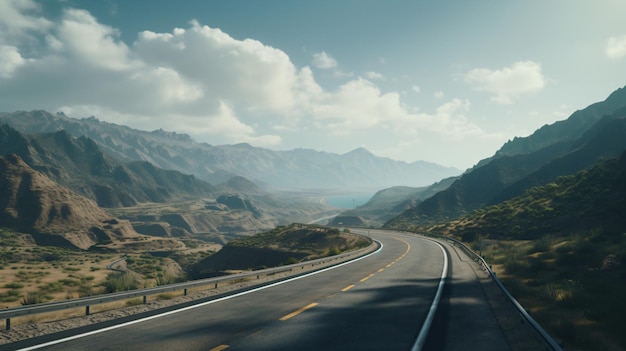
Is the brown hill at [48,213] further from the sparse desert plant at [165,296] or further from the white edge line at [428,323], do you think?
the white edge line at [428,323]

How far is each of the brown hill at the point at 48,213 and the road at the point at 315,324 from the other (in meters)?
95.9

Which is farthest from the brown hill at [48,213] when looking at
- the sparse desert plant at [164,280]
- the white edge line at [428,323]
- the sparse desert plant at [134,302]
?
the white edge line at [428,323]

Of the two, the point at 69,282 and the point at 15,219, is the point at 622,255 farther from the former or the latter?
the point at 15,219

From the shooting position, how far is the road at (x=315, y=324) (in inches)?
306

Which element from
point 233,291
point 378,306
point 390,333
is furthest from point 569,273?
point 233,291

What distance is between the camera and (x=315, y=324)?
9.38 metres

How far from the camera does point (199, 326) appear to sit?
919 centimetres

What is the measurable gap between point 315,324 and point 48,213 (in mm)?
119244

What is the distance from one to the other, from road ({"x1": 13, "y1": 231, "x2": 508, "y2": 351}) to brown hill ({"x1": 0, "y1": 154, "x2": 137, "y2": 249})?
314 feet

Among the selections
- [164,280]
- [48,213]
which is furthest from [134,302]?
[48,213]

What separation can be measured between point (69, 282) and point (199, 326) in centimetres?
3337

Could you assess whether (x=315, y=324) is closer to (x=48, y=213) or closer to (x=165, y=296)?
(x=165, y=296)

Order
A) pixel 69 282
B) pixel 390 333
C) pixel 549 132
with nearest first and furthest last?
pixel 390 333
pixel 69 282
pixel 549 132

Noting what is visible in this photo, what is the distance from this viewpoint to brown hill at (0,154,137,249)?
9525 centimetres
